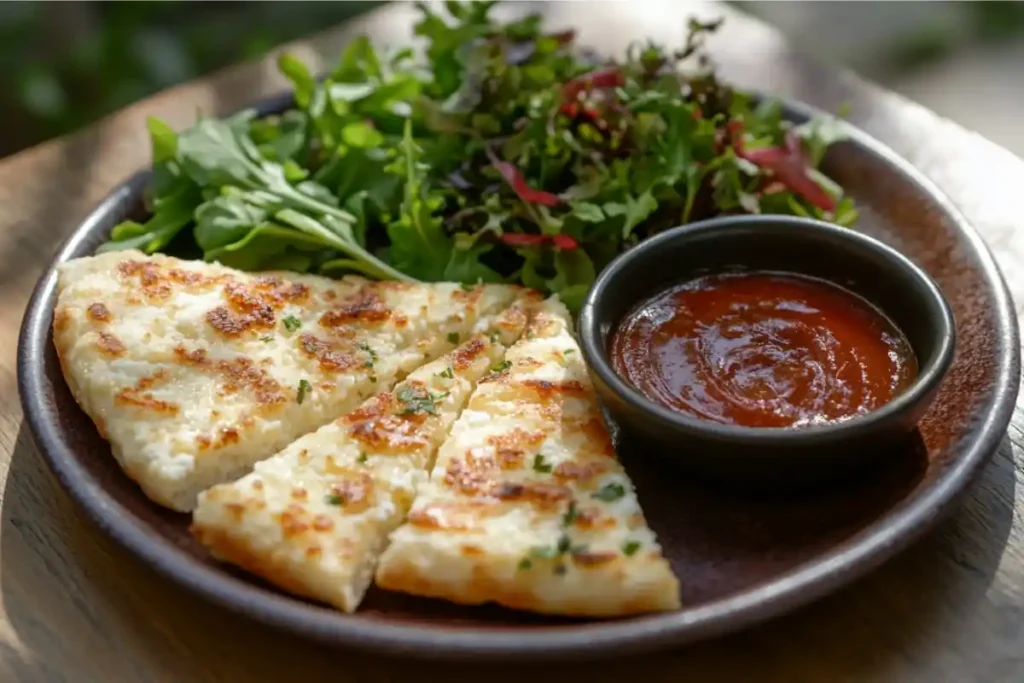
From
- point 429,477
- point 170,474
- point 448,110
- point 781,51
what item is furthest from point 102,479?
point 781,51

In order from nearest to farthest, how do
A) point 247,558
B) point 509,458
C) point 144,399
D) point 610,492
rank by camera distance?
1. point 247,558
2. point 610,492
3. point 509,458
4. point 144,399

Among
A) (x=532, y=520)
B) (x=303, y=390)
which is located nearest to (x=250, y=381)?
(x=303, y=390)

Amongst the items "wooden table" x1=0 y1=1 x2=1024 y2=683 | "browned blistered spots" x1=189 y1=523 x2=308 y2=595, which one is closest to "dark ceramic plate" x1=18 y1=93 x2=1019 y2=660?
"browned blistered spots" x1=189 y1=523 x2=308 y2=595

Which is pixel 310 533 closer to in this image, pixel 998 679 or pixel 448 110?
pixel 998 679

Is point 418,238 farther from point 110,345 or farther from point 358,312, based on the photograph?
point 110,345

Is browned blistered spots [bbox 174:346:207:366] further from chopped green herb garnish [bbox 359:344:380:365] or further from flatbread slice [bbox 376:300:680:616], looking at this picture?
flatbread slice [bbox 376:300:680:616]
